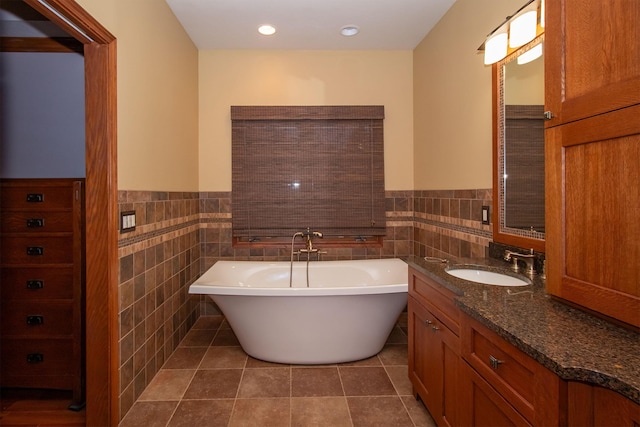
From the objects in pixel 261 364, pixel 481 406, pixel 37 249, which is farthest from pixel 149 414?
pixel 481 406

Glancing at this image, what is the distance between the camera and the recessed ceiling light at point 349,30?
2902 mm

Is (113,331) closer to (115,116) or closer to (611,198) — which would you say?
(115,116)

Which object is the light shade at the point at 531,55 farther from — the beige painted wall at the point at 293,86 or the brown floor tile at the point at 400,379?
the brown floor tile at the point at 400,379

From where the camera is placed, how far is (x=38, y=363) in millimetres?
2082

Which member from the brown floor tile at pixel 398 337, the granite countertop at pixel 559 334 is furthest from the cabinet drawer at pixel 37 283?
the brown floor tile at pixel 398 337

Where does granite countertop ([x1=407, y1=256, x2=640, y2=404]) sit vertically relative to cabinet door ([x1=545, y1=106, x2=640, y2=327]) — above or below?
below

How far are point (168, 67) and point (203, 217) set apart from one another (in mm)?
1411

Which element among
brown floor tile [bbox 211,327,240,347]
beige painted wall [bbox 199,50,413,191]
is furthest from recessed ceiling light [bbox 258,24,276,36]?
brown floor tile [bbox 211,327,240,347]

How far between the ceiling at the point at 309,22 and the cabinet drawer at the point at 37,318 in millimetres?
2336

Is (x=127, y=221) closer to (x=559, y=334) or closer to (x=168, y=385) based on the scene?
(x=168, y=385)

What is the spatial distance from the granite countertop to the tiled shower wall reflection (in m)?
0.96

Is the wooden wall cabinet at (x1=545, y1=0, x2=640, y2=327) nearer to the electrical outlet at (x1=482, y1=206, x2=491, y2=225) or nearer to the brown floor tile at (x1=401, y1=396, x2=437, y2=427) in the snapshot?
the electrical outlet at (x1=482, y1=206, x2=491, y2=225)

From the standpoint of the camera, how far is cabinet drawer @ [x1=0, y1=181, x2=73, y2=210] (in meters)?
Result: 2.01

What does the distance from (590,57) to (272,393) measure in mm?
2286
